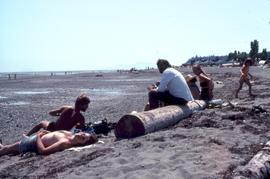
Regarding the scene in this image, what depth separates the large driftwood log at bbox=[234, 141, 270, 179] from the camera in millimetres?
5641

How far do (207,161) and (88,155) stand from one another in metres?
2.07

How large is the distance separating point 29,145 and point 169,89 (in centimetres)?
360

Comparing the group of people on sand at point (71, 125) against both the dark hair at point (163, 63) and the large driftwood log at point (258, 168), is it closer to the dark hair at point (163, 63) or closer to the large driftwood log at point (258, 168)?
the dark hair at point (163, 63)

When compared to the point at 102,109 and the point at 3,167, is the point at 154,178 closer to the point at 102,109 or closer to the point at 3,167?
the point at 3,167

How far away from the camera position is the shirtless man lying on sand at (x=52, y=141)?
8.09 m

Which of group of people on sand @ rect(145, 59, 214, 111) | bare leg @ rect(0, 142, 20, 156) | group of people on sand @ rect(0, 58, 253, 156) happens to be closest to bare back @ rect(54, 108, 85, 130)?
group of people on sand @ rect(0, 58, 253, 156)

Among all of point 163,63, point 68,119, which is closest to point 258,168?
point 68,119

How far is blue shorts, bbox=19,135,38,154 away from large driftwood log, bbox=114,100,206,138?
1508 mm

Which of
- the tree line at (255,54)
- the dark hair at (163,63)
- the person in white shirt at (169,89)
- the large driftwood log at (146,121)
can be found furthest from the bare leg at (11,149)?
the tree line at (255,54)

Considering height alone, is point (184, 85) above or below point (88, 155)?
above

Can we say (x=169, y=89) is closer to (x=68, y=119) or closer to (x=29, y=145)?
(x=68, y=119)

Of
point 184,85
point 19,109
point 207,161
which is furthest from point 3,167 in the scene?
point 19,109

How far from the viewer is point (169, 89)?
34.6 ft

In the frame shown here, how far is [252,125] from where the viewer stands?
926 cm
